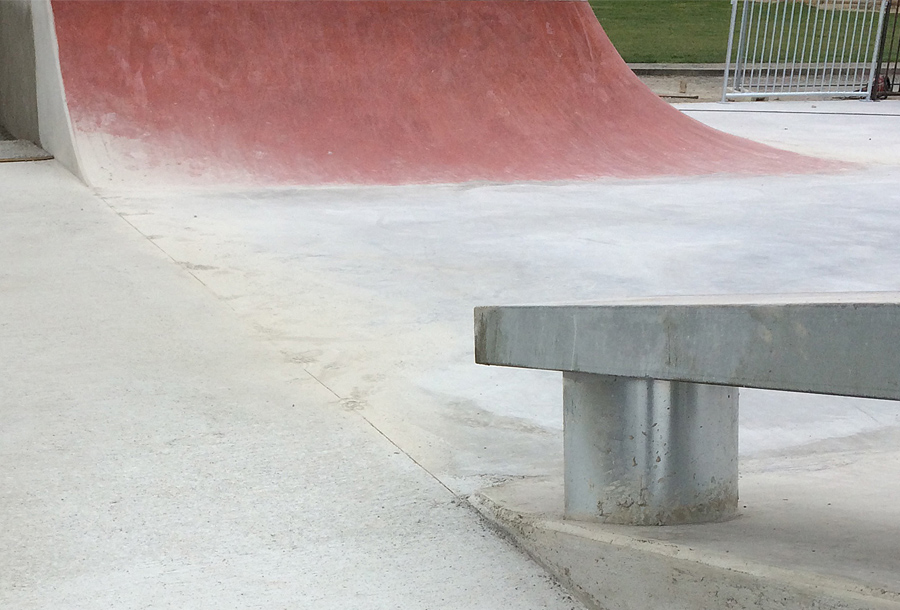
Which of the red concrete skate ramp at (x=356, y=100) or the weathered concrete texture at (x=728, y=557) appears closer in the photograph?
the weathered concrete texture at (x=728, y=557)

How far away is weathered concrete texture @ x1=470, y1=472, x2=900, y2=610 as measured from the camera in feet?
5.23

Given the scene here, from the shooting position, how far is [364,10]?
8.01 metres

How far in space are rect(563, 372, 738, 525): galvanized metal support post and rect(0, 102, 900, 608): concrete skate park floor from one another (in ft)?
0.24

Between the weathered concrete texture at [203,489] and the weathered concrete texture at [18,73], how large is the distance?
494 cm

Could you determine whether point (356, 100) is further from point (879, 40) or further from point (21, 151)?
point (879, 40)

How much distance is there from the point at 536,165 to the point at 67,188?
309cm

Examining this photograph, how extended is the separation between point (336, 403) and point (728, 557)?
1366 mm

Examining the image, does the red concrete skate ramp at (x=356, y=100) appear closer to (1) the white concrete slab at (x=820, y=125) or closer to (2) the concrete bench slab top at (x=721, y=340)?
(1) the white concrete slab at (x=820, y=125)

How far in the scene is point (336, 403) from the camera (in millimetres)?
2844

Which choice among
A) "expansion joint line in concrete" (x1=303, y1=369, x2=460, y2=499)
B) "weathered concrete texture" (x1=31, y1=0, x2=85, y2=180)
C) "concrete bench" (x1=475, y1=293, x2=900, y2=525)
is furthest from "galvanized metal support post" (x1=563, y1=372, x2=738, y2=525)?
"weathered concrete texture" (x1=31, y1=0, x2=85, y2=180)

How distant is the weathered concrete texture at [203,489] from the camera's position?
1.85 meters

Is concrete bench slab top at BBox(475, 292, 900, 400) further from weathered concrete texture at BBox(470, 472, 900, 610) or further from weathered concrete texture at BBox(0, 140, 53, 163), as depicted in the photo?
weathered concrete texture at BBox(0, 140, 53, 163)

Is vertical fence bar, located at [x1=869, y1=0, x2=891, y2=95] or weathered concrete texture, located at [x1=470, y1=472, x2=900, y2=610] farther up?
vertical fence bar, located at [x1=869, y1=0, x2=891, y2=95]

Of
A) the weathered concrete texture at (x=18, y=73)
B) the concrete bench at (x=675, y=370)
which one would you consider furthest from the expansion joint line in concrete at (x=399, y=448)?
the weathered concrete texture at (x=18, y=73)
